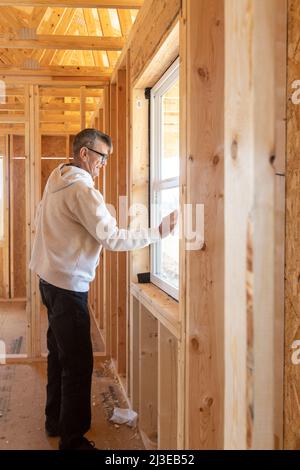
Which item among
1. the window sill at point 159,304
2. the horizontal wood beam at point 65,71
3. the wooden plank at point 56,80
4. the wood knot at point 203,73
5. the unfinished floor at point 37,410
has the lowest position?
the unfinished floor at point 37,410

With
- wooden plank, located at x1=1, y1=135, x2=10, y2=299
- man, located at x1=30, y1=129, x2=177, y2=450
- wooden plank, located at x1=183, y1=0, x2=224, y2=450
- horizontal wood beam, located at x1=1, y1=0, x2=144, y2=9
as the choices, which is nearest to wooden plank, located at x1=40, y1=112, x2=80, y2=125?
wooden plank, located at x1=1, y1=135, x2=10, y2=299

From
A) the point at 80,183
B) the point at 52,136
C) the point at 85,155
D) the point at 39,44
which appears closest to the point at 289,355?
the point at 80,183

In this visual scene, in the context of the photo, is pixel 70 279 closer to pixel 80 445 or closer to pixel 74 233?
pixel 74 233

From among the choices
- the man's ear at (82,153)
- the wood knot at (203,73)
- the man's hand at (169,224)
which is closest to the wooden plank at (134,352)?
the man's hand at (169,224)

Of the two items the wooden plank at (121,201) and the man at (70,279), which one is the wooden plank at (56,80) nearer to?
the wooden plank at (121,201)

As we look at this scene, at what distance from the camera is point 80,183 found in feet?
8.48

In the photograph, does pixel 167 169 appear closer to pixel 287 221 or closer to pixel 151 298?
pixel 151 298

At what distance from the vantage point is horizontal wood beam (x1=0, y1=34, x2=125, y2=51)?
12.5ft

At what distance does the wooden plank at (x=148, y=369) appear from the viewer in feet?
9.62

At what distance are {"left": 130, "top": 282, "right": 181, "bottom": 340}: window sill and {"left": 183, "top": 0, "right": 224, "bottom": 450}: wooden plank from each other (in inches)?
6.8

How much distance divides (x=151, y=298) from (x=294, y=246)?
1.47 meters

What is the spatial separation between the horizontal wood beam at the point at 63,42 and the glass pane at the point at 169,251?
1595 millimetres

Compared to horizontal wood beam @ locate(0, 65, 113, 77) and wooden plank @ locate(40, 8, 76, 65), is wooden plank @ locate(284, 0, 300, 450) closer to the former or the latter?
horizontal wood beam @ locate(0, 65, 113, 77)

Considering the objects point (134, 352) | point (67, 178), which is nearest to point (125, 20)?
point (67, 178)
